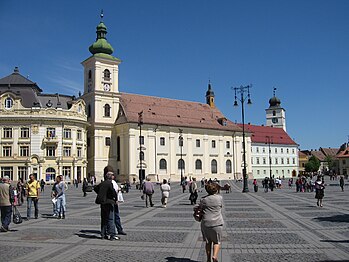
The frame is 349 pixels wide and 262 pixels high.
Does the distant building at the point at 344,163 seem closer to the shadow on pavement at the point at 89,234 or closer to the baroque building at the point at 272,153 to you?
A: the baroque building at the point at 272,153

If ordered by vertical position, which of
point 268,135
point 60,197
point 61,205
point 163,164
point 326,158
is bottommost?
point 61,205

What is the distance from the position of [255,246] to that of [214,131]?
6651 centimetres

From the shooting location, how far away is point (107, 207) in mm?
10836

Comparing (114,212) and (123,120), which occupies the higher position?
(123,120)

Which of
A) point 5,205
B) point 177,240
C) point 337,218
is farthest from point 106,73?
point 177,240

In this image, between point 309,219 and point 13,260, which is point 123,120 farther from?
point 13,260

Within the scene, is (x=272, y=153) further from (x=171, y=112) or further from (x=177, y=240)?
(x=177, y=240)

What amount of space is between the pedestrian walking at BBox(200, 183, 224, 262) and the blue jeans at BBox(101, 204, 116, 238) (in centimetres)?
412

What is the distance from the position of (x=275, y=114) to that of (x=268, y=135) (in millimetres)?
22707

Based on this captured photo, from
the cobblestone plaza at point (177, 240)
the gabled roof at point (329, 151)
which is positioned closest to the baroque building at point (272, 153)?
the gabled roof at point (329, 151)

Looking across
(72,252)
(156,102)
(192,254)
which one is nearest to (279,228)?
(192,254)

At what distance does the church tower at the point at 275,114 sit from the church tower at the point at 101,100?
66.4 meters

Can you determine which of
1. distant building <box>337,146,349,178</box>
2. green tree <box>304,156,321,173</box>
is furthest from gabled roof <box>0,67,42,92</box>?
distant building <box>337,146,349,178</box>

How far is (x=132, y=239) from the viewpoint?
34.4ft
